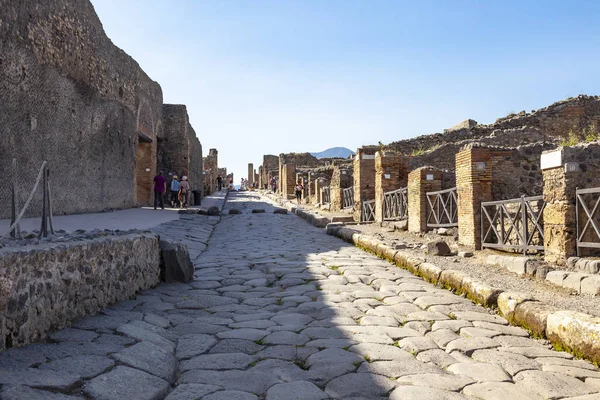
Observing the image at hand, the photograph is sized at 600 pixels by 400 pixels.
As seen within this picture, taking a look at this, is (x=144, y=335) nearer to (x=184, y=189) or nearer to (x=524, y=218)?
(x=524, y=218)

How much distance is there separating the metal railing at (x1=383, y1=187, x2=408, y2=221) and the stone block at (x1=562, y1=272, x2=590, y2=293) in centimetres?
684

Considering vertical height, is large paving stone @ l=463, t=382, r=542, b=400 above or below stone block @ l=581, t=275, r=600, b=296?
below

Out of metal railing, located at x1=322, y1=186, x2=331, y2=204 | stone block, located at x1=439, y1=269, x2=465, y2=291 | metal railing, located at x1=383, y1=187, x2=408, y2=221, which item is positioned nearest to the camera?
stone block, located at x1=439, y1=269, x2=465, y2=291

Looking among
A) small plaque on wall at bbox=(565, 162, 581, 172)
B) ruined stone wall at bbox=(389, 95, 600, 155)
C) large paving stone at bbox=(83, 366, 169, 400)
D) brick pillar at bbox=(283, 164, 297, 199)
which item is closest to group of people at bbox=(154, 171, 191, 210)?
ruined stone wall at bbox=(389, 95, 600, 155)

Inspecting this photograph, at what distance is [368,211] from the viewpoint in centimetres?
1491

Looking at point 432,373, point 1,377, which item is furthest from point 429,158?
point 1,377

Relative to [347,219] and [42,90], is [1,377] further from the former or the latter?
[347,219]

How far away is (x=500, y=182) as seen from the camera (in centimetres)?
972

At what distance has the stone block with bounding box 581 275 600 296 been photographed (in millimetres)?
4582

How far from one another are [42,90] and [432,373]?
33.8 feet

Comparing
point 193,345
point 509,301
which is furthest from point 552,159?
point 193,345

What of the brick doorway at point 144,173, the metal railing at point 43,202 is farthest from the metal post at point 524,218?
the brick doorway at point 144,173

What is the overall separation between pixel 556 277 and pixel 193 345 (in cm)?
384

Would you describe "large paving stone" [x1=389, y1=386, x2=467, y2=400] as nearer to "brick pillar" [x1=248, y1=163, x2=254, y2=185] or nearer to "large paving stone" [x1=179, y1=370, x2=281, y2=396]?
"large paving stone" [x1=179, y1=370, x2=281, y2=396]
